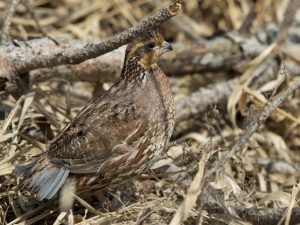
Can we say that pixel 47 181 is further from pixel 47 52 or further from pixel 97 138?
pixel 47 52

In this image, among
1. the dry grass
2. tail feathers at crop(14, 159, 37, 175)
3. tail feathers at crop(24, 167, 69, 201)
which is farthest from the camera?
tail feathers at crop(14, 159, 37, 175)

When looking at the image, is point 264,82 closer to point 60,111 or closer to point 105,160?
point 60,111

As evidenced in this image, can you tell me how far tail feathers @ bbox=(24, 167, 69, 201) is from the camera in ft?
13.6

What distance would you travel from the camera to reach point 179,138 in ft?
19.6

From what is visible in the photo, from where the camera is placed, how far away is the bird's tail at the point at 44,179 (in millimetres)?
4148

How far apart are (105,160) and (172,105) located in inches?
24.3

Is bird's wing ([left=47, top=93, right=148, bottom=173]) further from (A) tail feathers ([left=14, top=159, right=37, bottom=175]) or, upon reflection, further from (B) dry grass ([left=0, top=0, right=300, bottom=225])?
(B) dry grass ([left=0, top=0, right=300, bottom=225])

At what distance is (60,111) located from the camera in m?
5.39

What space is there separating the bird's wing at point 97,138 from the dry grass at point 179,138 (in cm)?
30

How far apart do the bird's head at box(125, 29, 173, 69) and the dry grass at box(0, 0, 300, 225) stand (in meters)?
0.57

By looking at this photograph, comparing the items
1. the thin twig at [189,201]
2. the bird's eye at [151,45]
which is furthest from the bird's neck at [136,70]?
the thin twig at [189,201]

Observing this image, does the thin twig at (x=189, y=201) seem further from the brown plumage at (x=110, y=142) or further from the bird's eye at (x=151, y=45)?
the bird's eye at (x=151, y=45)

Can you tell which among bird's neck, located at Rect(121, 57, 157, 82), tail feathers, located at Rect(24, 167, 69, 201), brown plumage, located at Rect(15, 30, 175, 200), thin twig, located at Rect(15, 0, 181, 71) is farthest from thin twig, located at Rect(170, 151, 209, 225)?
bird's neck, located at Rect(121, 57, 157, 82)

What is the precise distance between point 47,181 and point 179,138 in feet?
6.53
